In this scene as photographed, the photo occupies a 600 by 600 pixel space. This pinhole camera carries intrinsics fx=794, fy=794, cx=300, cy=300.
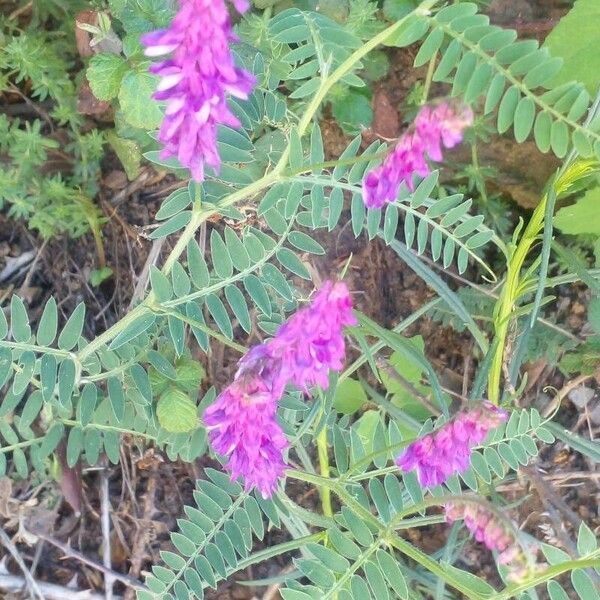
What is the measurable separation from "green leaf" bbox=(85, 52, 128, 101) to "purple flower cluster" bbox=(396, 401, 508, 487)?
1.03m

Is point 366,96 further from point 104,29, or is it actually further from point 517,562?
point 517,562

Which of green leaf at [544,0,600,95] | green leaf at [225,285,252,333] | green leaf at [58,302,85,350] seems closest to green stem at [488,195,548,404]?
green leaf at [544,0,600,95]

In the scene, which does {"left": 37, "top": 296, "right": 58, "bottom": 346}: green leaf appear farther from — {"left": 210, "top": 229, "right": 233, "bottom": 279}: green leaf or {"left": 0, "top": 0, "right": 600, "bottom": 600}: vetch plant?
{"left": 210, "top": 229, "right": 233, "bottom": 279}: green leaf

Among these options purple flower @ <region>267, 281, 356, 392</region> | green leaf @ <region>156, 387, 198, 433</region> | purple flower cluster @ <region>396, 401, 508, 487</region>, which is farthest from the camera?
green leaf @ <region>156, 387, 198, 433</region>

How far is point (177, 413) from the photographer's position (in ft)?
5.67

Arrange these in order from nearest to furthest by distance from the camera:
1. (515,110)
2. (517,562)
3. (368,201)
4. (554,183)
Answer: (517,562) → (368,201) → (515,110) → (554,183)

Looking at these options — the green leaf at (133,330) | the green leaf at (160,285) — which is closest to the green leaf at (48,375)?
the green leaf at (133,330)

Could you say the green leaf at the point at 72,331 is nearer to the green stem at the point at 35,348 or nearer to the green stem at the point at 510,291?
the green stem at the point at 35,348

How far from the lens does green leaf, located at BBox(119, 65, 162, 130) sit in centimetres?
173

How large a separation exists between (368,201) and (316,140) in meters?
0.29

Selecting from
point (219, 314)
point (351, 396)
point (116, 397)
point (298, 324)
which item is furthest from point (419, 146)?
point (351, 396)

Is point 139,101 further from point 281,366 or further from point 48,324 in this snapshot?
point 281,366

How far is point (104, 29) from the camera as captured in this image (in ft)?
5.84

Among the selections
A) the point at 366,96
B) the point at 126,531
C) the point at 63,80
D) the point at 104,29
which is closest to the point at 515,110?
the point at 366,96
